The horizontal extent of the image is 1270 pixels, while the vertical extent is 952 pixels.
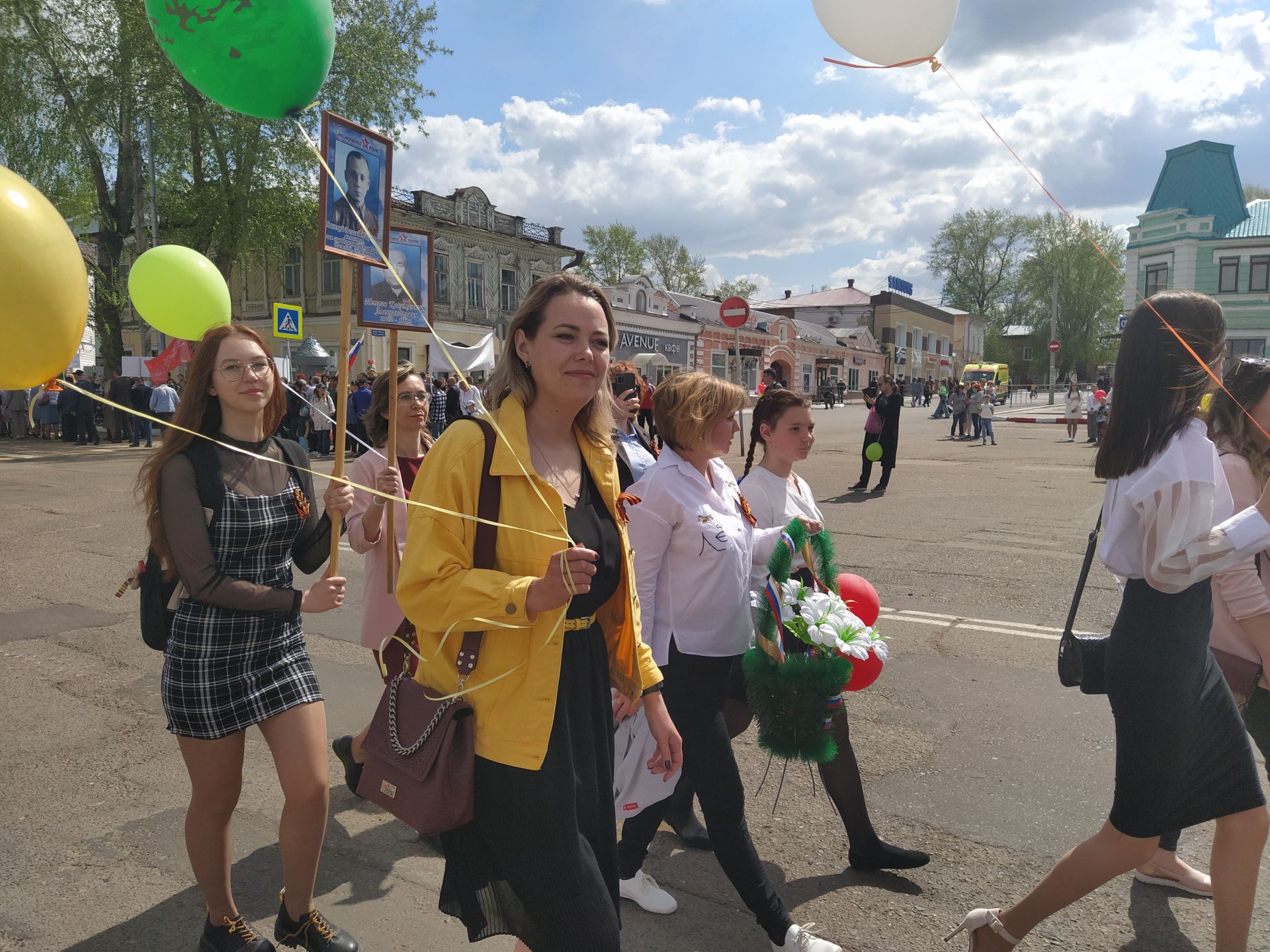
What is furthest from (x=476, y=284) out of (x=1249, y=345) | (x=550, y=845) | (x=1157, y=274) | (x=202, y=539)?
(x=550, y=845)

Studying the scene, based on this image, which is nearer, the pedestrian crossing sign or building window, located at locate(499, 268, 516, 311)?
the pedestrian crossing sign

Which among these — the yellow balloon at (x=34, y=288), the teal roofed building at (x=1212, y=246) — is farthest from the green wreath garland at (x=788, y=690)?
the teal roofed building at (x=1212, y=246)

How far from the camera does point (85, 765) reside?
390cm

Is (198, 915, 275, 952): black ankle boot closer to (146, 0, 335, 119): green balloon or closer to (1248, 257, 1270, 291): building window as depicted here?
(146, 0, 335, 119): green balloon

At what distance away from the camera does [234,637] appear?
2.46 meters

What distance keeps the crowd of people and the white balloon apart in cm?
206

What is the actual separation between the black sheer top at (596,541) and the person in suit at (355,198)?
1.26m

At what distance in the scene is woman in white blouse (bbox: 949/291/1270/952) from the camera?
2.23m

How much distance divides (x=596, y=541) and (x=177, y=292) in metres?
2.52

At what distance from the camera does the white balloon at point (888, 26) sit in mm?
3809

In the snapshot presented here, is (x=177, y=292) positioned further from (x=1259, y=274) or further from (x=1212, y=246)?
(x=1259, y=274)

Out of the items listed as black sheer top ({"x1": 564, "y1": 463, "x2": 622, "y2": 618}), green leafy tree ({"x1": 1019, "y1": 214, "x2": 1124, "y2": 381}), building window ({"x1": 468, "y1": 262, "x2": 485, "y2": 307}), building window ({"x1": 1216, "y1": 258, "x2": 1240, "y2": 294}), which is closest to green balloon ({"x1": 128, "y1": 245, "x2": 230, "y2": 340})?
black sheer top ({"x1": 564, "y1": 463, "x2": 622, "y2": 618})

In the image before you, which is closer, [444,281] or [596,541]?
[596,541]

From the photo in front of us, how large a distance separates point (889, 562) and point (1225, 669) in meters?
5.49
